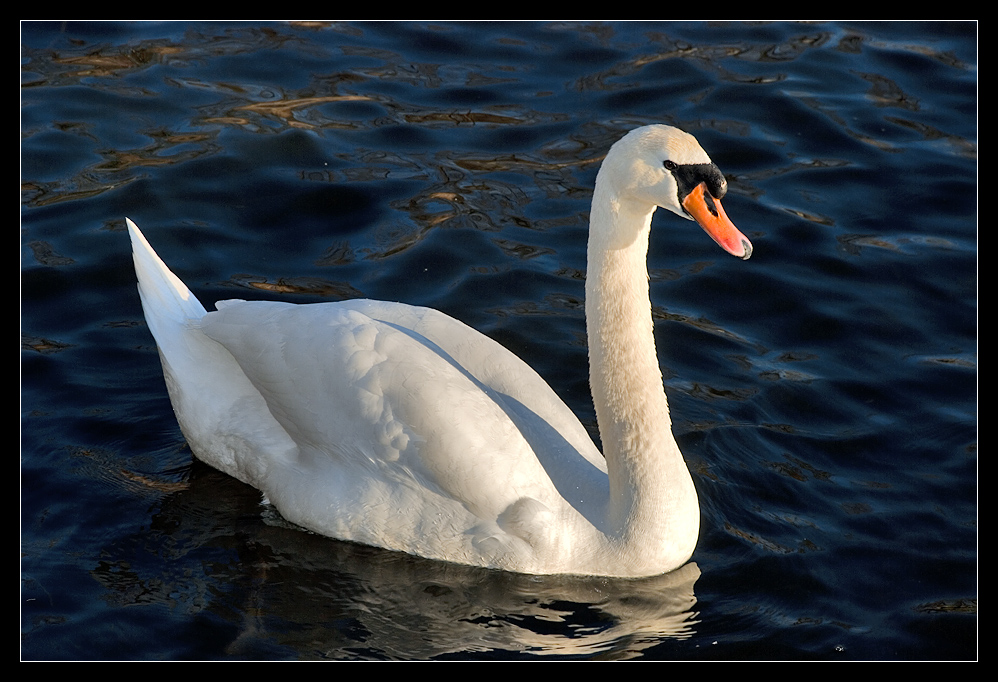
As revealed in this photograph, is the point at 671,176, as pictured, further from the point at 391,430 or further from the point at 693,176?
the point at 391,430

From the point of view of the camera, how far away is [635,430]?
563cm

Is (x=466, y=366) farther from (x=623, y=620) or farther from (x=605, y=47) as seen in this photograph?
(x=605, y=47)

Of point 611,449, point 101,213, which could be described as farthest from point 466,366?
point 101,213

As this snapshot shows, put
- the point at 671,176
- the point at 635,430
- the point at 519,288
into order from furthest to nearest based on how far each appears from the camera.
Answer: the point at 519,288 → the point at 635,430 → the point at 671,176

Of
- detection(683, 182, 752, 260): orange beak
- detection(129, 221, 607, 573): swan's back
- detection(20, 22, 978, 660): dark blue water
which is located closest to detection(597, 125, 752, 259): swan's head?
detection(683, 182, 752, 260): orange beak

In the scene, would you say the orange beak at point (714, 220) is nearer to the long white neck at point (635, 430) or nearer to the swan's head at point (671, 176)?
the swan's head at point (671, 176)

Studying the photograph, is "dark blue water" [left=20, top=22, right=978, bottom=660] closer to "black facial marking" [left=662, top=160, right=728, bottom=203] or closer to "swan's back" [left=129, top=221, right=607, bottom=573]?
"swan's back" [left=129, top=221, right=607, bottom=573]

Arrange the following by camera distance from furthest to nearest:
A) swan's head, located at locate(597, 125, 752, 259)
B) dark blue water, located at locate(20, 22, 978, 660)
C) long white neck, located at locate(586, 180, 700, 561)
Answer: dark blue water, located at locate(20, 22, 978, 660) → long white neck, located at locate(586, 180, 700, 561) → swan's head, located at locate(597, 125, 752, 259)

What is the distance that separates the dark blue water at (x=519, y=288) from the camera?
→ 221 inches

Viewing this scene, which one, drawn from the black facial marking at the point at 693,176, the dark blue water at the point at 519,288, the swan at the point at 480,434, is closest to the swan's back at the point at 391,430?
the swan at the point at 480,434

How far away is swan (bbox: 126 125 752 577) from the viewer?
556 centimetres

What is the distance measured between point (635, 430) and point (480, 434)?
0.73 m

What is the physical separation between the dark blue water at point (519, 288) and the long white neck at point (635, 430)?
29cm

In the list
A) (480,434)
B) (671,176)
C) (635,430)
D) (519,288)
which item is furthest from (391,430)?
(519,288)
